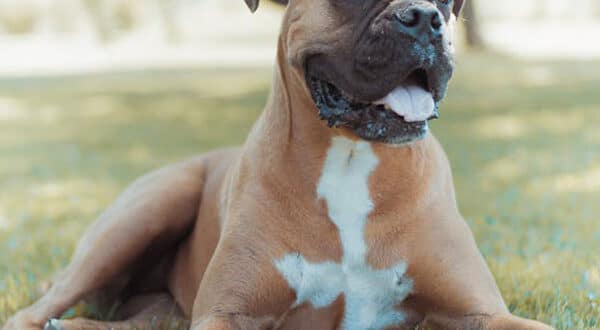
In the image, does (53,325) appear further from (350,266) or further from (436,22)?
(436,22)

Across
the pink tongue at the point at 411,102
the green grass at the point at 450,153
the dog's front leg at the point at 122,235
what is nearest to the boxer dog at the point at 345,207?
the pink tongue at the point at 411,102

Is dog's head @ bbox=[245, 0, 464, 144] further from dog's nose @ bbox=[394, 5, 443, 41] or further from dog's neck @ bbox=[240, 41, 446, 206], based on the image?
dog's neck @ bbox=[240, 41, 446, 206]

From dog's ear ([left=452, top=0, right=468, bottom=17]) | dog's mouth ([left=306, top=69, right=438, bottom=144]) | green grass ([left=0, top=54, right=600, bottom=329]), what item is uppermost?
dog's ear ([left=452, top=0, right=468, bottom=17])

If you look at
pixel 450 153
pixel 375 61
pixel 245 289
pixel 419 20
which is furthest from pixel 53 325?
pixel 450 153

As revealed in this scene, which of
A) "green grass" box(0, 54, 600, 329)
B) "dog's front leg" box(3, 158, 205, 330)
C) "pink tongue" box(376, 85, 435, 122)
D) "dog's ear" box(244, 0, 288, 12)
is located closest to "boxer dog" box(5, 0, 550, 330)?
"pink tongue" box(376, 85, 435, 122)

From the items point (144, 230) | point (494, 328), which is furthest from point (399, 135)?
point (144, 230)

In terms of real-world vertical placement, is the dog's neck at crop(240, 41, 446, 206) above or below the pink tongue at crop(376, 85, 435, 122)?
below

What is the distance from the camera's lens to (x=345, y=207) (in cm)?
350

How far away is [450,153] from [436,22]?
6729 mm

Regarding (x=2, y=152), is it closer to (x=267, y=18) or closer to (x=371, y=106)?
(x=371, y=106)

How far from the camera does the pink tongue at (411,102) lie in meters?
3.25

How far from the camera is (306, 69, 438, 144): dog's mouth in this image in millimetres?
3248

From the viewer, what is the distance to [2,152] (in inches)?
437

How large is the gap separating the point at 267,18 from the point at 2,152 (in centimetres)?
3187
